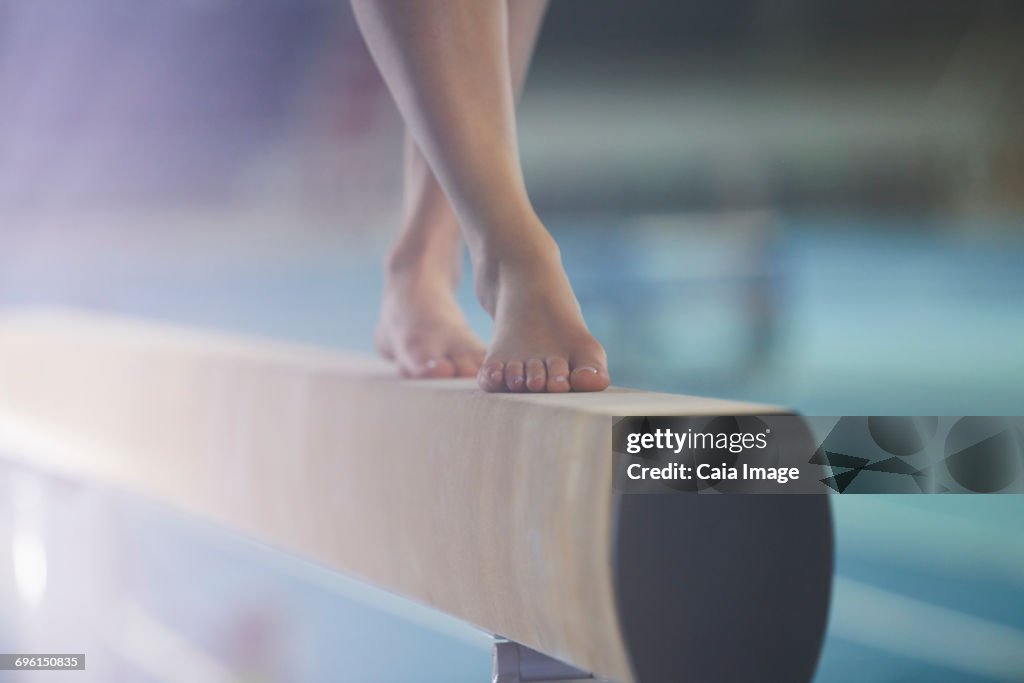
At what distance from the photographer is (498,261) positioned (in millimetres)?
746

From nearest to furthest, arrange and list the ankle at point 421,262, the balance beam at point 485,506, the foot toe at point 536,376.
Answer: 1. the balance beam at point 485,506
2. the foot toe at point 536,376
3. the ankle at point 421,262

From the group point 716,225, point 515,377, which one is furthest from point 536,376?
point 716,225

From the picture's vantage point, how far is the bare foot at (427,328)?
0.86m

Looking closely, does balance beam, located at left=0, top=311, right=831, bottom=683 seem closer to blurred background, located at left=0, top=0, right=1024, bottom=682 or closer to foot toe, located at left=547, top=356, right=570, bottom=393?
foot toe, located at left=547, top=356, right=570, bottom=393

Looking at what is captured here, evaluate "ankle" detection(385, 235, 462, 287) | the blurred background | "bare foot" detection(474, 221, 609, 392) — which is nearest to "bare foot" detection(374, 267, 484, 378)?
"ankle" detection(385, 235, 462, 287)

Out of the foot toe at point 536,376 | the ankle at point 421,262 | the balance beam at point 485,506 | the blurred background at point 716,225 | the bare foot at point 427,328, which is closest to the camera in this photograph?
the balance beam at point 485,506

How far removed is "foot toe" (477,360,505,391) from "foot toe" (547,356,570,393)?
0.03 meters

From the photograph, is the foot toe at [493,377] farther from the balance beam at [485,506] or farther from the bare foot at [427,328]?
the bare foot at [427,328]

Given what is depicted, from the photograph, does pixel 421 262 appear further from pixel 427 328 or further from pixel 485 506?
pixel 485 506

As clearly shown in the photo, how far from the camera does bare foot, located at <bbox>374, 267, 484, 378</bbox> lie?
33.8 inches

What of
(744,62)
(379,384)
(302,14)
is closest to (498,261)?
(379,384)

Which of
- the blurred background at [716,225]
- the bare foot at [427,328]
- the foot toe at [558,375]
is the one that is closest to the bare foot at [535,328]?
the foot toe at [558,375]

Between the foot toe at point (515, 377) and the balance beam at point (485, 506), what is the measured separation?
0.11ft

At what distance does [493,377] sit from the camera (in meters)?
0.69
